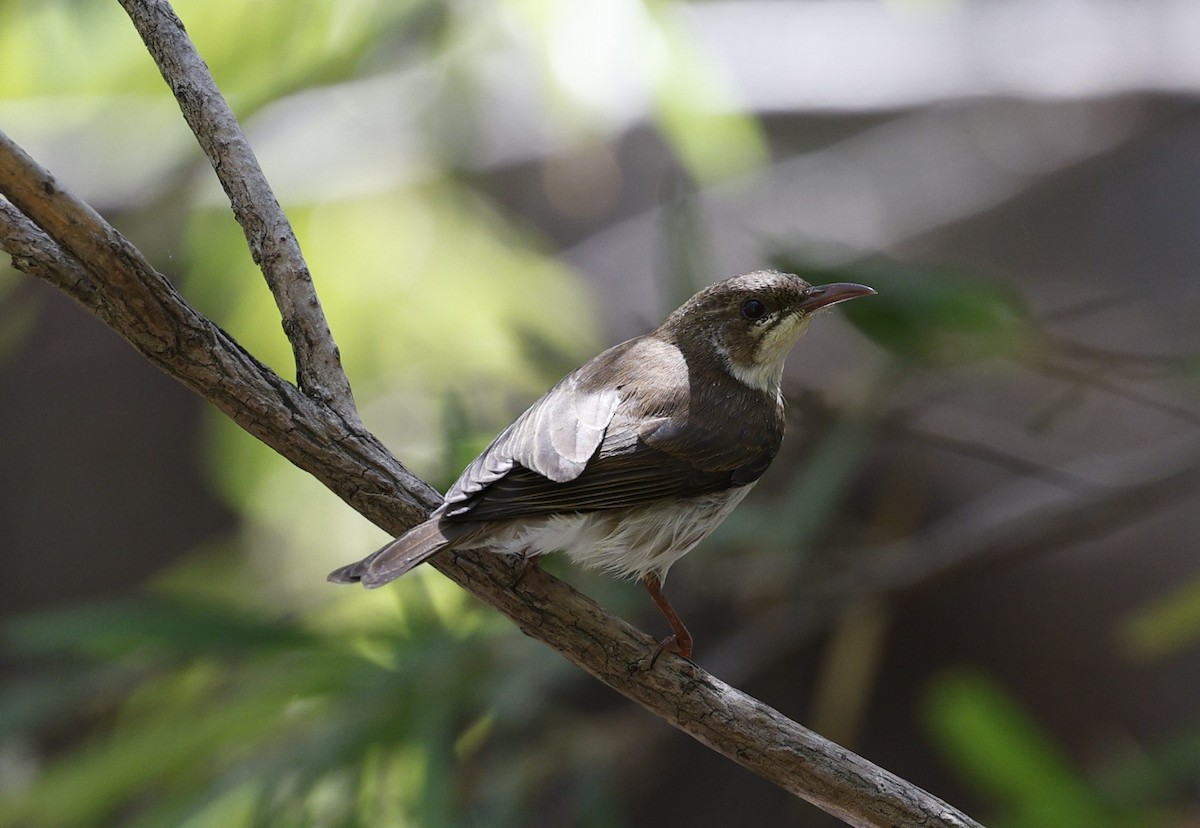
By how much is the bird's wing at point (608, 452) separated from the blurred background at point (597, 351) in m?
0.77

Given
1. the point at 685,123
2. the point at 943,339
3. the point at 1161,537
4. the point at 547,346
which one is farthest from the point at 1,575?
the point at 1161,537

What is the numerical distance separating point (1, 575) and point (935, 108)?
6.18 metres

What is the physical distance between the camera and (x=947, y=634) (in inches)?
232

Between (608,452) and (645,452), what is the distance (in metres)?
0.09

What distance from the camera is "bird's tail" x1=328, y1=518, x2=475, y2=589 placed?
1.91 metres

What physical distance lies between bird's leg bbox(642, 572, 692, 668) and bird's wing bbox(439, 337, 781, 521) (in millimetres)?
242

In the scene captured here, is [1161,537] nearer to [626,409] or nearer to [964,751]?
[964,751]

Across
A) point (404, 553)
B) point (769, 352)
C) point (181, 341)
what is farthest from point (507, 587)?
point (769, 352)

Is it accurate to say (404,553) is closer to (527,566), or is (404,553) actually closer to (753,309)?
(527,566)

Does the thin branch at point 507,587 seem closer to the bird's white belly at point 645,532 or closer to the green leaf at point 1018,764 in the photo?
the bird's white belly at point 645,532

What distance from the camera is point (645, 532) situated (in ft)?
8.20

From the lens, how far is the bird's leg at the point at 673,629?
2129 mm

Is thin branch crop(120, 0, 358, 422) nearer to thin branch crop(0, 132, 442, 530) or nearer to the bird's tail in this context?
thin branch crop(0, 132, 442, 530)

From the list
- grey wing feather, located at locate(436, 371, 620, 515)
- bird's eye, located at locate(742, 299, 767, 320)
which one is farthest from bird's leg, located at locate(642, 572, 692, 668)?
bird's eye, located at locate(742, 299, 767, 320)
